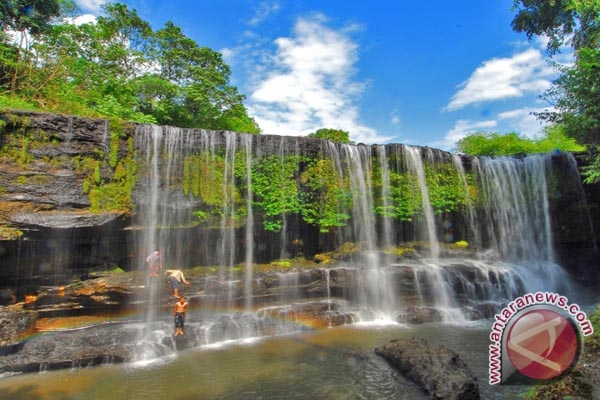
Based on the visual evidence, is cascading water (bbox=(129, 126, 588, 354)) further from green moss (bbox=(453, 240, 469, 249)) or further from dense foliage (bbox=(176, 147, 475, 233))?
green moss (bbox=(453, 240, 469, 249))

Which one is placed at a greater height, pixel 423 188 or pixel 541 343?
pixel 423 188

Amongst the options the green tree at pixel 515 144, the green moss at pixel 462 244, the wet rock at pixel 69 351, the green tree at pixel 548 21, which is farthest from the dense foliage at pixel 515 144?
the wet rock at pixel 69 351

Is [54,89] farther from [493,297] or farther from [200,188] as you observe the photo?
[493,297]

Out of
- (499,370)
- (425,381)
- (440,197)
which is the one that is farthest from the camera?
(440,197)

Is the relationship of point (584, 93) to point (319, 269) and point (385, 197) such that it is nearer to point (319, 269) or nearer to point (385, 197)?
point (385, 197)

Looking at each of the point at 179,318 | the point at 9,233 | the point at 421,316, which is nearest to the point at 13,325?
the point at 9,233

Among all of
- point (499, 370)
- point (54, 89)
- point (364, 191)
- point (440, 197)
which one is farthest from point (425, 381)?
point (54, 89)

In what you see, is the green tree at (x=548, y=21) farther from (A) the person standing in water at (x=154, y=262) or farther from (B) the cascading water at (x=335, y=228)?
(A) the person standing in water at (x=154, y=262)

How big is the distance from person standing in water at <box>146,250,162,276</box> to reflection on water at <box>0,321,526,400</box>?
280cm

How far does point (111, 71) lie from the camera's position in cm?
1753

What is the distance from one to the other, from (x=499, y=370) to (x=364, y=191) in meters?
9.52

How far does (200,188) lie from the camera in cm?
1188

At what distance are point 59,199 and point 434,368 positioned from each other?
408 inches

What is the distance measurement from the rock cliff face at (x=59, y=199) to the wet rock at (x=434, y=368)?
27.5 feet
